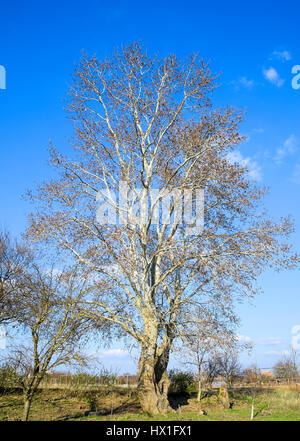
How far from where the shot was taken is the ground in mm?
11680

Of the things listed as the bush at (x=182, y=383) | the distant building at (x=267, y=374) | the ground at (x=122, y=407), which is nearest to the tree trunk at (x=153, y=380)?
the ground at (x=122, y=407)

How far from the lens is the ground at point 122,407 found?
11.7m

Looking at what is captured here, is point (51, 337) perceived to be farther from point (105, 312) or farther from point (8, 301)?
point (8, 301)

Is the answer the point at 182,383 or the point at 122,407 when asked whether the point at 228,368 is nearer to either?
the point at 182,383

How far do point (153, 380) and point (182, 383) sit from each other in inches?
223

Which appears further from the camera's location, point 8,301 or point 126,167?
point 8,301

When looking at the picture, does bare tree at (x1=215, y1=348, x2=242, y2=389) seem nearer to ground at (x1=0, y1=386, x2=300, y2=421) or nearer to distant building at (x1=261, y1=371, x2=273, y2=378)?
ground at (x1=0, y1=386, x2=300, y2=421)

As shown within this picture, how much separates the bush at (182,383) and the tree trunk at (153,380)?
14.9 feet

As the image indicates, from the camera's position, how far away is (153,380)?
41.4 feet

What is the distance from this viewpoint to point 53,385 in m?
16.0

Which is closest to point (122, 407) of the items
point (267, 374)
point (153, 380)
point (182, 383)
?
point (153, 380)

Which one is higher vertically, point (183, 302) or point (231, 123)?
point (231, 123)
